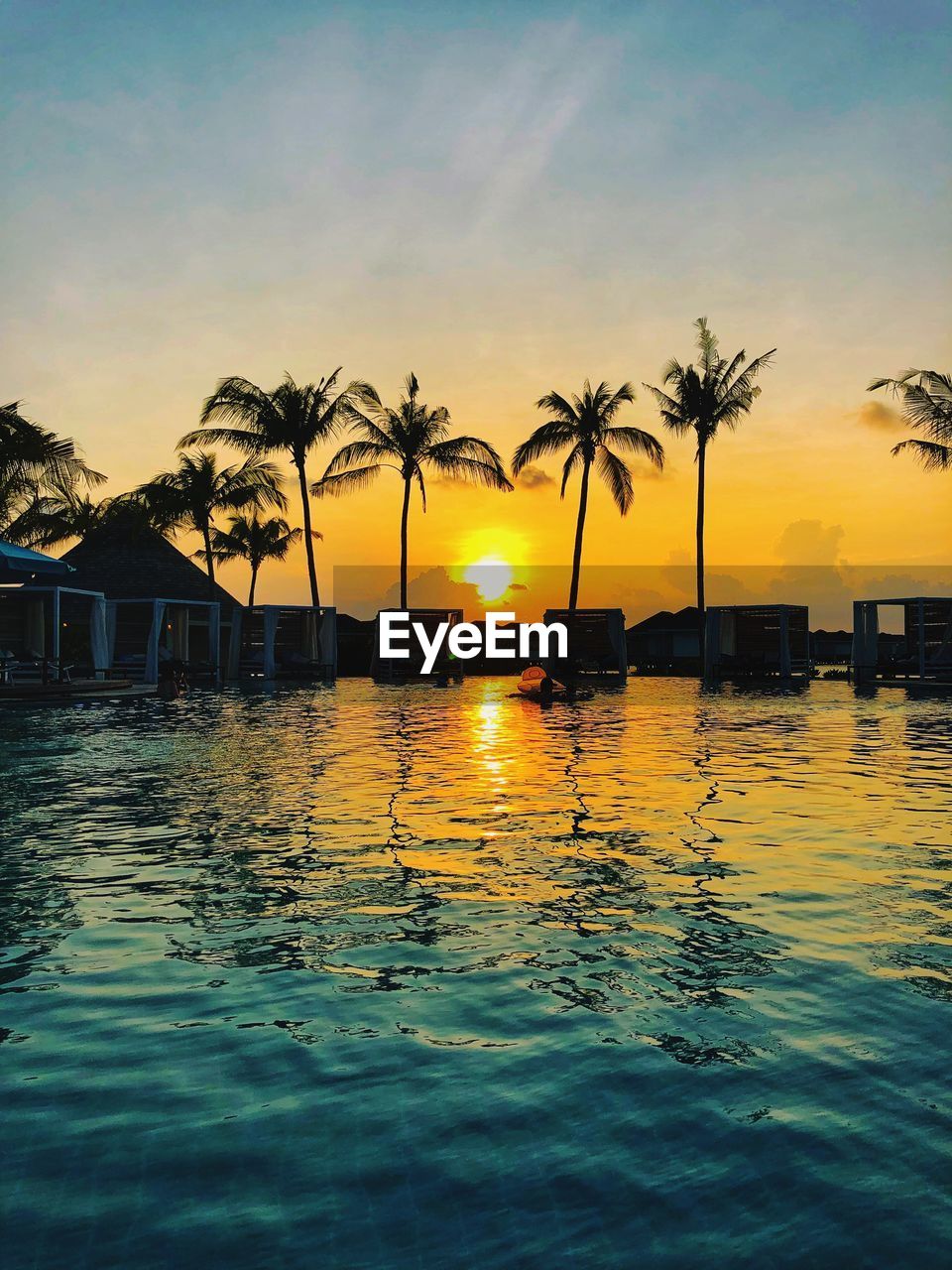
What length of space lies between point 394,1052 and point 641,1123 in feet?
3.24

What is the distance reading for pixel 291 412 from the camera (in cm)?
4062

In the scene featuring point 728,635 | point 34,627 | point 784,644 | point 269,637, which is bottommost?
point 784,644

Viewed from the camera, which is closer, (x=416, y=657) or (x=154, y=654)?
(x=154, y=654)

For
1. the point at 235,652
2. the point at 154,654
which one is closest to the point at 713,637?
the point at 235,652

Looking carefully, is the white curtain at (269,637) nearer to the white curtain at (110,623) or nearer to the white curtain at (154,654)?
the white curtain at (154,654)

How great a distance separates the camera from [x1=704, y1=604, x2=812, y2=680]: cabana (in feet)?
119

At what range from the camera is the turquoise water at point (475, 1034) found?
2.81m

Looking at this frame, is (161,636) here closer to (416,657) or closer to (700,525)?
(416,657)

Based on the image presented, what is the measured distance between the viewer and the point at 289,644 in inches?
1515

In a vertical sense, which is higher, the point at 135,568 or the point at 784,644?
the point at 135,568

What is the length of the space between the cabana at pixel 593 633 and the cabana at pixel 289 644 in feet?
24.9

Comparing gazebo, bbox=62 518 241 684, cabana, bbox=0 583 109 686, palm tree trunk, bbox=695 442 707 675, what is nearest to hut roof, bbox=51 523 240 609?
gazebo, bbox=62 518 241 684

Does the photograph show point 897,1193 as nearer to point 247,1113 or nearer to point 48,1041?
point 247,1113

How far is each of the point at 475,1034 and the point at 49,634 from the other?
111 feet
